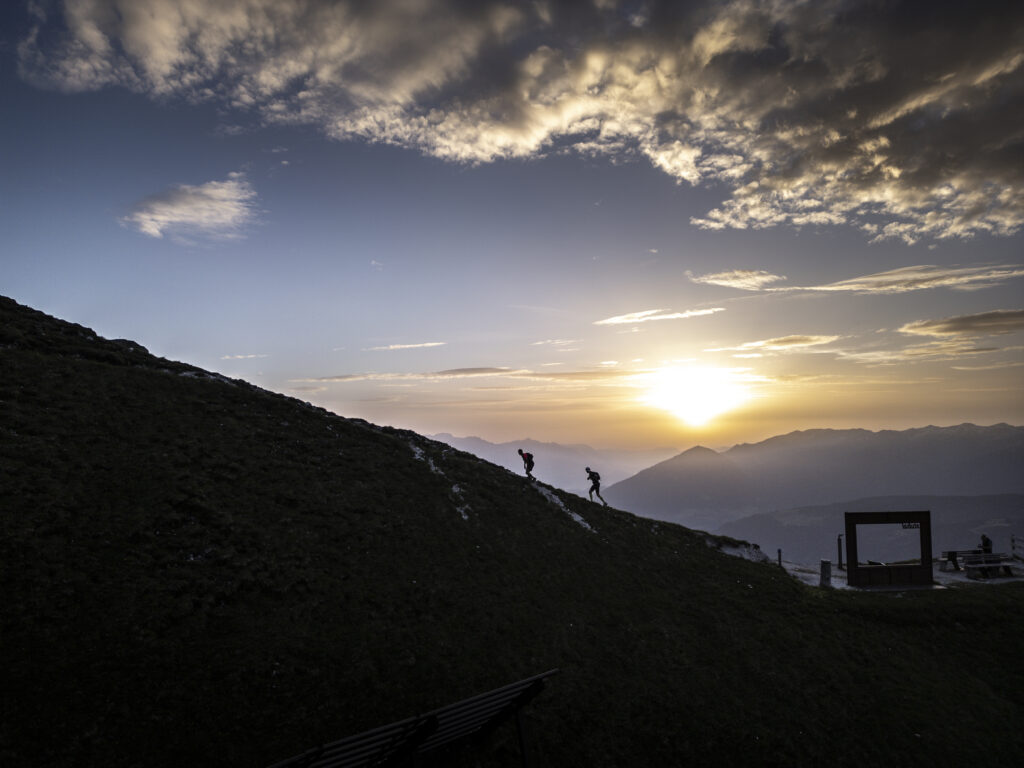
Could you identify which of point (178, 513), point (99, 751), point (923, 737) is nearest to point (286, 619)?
point (99, 751)

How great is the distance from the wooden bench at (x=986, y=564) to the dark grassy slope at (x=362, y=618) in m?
4.08

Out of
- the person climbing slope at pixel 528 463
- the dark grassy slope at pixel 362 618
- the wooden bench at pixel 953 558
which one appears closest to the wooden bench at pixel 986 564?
the wooden bench at pixel 953 558

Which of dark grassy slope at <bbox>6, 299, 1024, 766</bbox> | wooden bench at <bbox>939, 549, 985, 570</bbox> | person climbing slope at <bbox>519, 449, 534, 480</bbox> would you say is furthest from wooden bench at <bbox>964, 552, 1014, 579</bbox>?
person climbing slope at <bbox>519, 449, 534, 480</bbox>

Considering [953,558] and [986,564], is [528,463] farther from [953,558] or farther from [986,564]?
[953,558]

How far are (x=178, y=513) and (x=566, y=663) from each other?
1780 centimetres

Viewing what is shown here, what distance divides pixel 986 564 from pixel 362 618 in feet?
153

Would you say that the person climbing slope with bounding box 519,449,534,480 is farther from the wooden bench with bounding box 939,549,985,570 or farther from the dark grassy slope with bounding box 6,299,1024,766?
the wooden bench with bounding box 939,549,985,570

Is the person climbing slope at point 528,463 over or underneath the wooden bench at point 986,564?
over

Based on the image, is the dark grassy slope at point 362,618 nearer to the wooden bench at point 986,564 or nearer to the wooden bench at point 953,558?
the wooden bench at point 986,564

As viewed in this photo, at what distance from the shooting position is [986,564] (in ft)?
126

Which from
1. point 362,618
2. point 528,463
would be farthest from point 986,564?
point 362,618

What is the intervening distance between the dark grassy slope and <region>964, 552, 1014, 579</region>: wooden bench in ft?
13.4

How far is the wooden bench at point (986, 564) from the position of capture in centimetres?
3859

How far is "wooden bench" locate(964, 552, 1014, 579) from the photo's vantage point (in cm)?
3859
